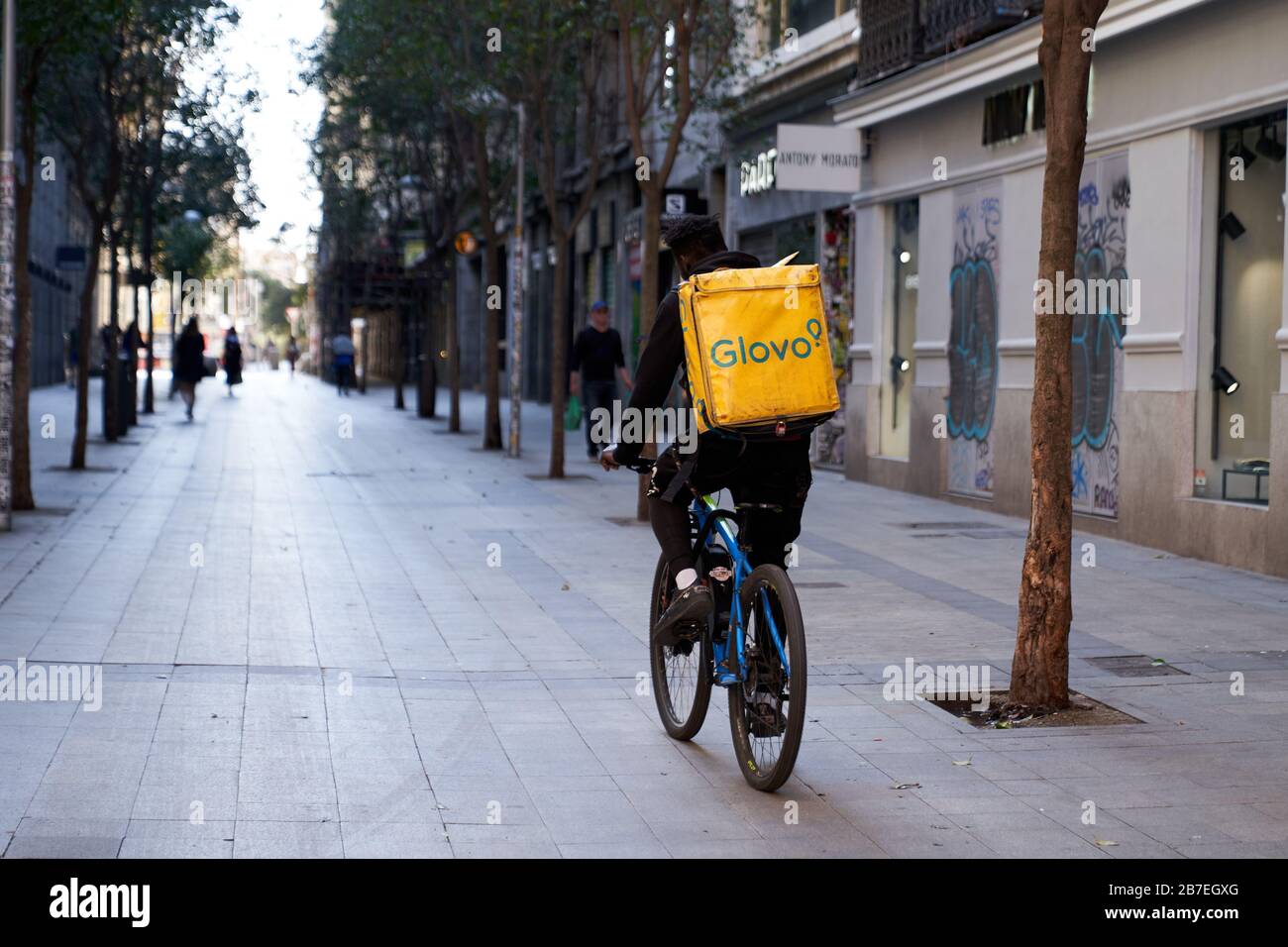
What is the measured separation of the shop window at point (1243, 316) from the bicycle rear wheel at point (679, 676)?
677cm

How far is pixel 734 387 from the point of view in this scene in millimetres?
5898

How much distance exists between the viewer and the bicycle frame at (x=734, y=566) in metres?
6.28

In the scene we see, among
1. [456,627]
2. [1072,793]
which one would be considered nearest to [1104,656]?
[1072,793]

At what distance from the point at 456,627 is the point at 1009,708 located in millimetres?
3409

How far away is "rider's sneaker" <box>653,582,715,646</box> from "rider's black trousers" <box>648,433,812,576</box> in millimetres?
246

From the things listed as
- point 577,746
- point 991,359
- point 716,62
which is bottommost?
point 577,746

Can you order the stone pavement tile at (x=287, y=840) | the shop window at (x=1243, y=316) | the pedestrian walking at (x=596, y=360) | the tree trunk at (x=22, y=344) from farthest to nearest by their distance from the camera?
the pedestrian walking at (x=596, y=360)
the tree trunk at (x=22, y=344)
the shop window at (x=1243, y=316)
the stone pavement tile at (x=287, y=840)

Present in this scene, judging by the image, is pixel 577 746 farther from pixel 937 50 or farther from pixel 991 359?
pixel 937 50

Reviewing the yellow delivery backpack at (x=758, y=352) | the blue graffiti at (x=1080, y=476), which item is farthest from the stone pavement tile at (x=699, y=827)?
the blue graffiti at (x=1080, y=476)

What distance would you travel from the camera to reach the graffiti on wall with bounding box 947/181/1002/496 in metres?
17.3

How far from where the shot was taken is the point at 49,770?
6.21 meters

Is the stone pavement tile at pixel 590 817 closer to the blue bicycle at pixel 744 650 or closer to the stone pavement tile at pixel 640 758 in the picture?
the stone pavement tile at pixel 640 758

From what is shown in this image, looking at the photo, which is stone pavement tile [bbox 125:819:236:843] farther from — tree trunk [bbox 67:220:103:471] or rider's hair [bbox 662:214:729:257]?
tree trunk [bbox 67:220:103:471]

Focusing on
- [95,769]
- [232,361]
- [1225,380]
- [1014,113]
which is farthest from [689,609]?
[232,361]
